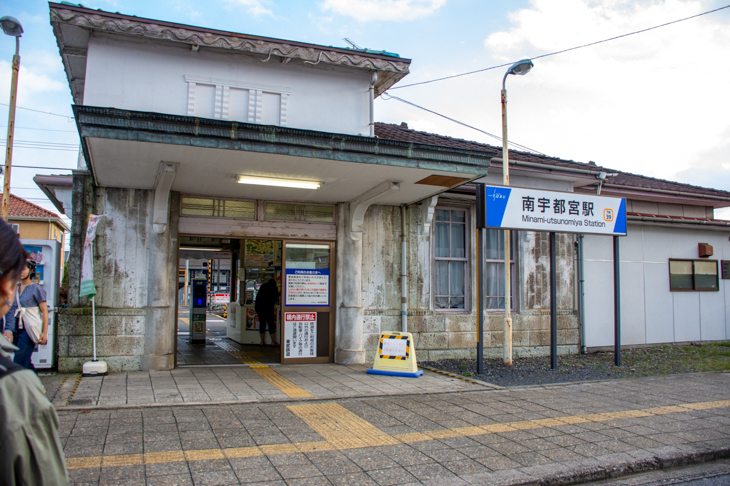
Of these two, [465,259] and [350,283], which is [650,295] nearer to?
[465,259]

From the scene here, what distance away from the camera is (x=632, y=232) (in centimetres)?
1307

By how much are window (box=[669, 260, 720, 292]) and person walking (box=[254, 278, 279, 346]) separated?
33.5ft

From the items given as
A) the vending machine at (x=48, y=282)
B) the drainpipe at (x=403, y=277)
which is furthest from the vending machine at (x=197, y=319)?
the drainpipe at (x=403, y=277)

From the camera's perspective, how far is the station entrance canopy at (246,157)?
6.37 m

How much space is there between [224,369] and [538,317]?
683 cm

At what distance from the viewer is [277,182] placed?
8.42 meters

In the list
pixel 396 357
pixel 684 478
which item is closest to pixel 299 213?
pixel 396 357

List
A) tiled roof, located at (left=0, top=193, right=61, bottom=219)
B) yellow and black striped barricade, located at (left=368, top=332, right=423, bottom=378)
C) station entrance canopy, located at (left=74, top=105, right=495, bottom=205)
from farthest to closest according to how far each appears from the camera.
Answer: tiled roof, located at (left=0, top=193, right=61, bottom=219) → yellow and black striped barricade, located at (left=368, top=332, right=423, bottom=378) → station entrance canopy, located at (left=74, top=105, right=495, bottom=205)

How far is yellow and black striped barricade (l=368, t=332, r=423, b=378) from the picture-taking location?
8.72m

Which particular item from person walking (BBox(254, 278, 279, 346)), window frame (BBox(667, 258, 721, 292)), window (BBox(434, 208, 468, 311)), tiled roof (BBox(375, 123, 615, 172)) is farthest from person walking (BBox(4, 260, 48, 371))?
window frame (BBox(667, 258, 721, 292))

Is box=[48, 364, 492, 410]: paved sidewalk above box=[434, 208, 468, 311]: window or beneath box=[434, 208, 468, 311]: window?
beneath

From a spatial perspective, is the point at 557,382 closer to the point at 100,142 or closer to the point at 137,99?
the point at 100,142

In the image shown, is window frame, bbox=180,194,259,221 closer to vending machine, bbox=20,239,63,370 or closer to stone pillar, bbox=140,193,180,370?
stone pillar, bbox=140,193,180,370

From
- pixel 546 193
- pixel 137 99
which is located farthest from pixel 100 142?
pixel 546 193
